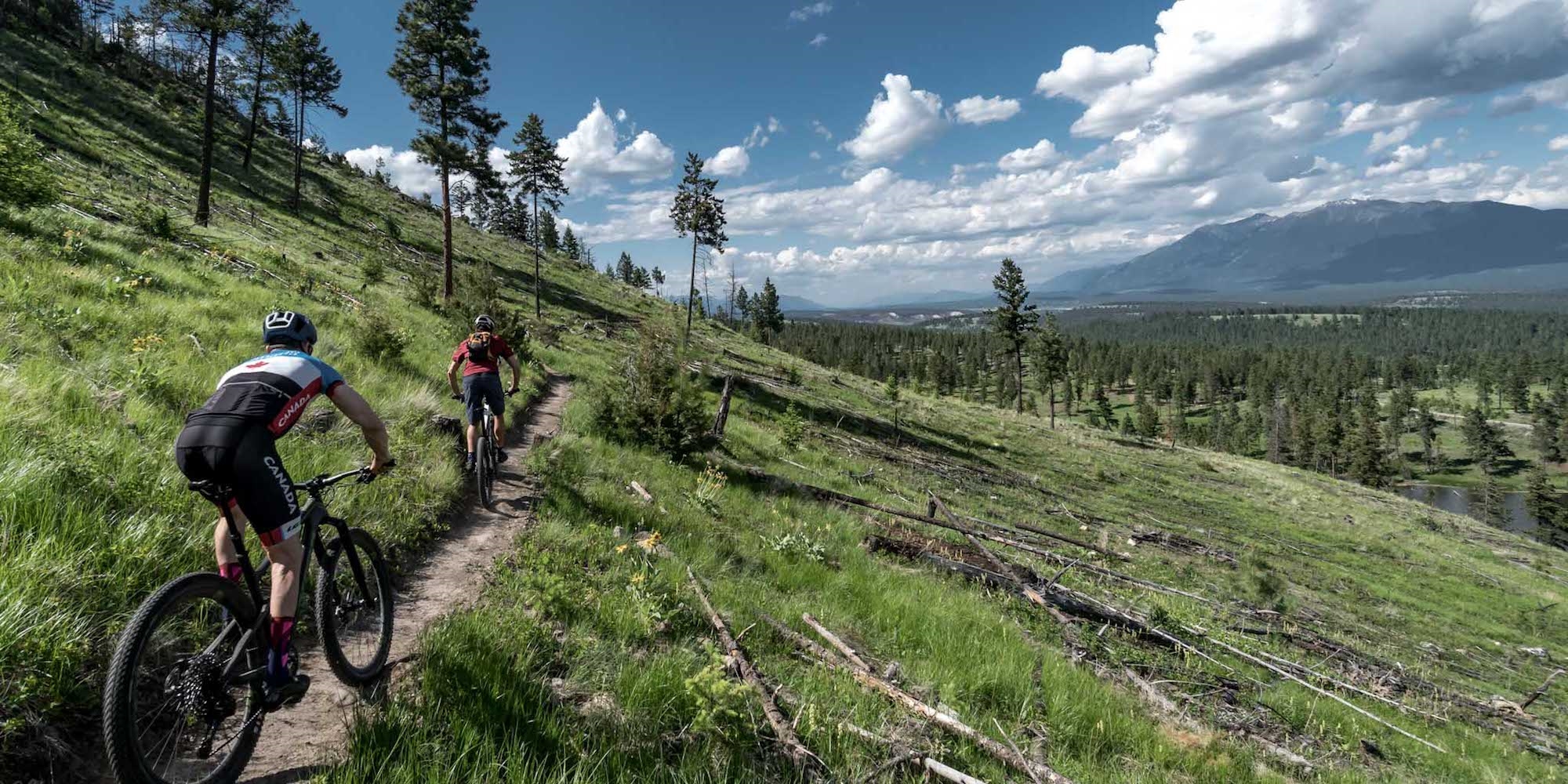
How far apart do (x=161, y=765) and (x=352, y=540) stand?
1.71 metres

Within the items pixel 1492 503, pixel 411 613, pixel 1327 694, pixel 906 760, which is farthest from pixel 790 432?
pixel 1492 503

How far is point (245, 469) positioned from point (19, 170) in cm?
1436

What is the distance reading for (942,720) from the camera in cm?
489

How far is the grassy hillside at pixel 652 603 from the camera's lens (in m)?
3.73

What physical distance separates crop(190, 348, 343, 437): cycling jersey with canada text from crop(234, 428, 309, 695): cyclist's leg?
0.36ft

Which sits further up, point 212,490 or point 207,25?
point 207,25

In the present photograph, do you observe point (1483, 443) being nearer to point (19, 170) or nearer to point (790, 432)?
point (790, 432)

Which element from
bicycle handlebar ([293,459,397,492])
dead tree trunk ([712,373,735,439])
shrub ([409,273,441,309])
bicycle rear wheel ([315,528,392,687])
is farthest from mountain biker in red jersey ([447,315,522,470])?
shrub ([409,273,441,309])

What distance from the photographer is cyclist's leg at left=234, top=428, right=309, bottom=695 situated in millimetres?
3475

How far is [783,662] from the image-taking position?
5477 millimetres

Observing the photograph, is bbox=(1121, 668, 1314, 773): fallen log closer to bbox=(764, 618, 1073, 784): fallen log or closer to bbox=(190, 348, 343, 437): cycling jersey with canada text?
bbox=(764, 618, 1073, 784): fallen log

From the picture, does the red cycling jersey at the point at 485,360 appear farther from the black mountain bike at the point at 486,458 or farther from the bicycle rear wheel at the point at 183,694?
the bicycle rear wheel at the point at 183,694

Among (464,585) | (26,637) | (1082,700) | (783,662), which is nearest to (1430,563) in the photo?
(1082,700)

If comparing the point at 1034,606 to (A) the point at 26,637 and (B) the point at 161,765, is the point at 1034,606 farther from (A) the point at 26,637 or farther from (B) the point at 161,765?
(A) the point at 26,637
